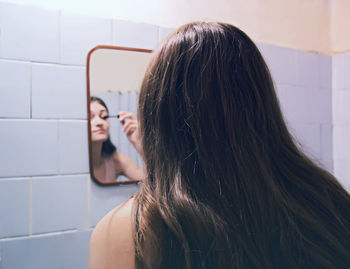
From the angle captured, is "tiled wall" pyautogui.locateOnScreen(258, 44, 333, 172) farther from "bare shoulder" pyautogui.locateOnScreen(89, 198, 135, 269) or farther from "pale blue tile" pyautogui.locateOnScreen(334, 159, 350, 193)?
"bare shoulder" pyautogui.locateOnScreen(89, 198, 135, 269)

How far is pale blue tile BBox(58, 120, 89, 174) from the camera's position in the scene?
983mm

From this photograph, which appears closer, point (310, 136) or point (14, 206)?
point (14, 206)

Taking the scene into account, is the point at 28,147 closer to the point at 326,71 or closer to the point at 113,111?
the point at 113,111

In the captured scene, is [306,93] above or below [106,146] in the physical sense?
above

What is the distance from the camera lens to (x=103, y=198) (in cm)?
105

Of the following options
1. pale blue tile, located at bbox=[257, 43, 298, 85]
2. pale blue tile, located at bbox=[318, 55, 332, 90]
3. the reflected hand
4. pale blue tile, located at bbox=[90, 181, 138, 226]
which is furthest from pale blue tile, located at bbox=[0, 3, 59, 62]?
pale blue tile, located at bbox=[318, 55, 332, 90]

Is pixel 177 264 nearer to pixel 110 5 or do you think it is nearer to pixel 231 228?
pixel 231 228

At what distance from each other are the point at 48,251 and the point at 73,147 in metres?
0.30

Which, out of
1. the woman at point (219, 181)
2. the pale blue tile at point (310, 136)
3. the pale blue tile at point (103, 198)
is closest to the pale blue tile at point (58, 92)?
the pale blue tile at point (103, 198)

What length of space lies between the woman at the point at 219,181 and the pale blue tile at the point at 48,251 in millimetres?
467

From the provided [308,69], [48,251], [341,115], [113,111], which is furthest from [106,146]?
[341,115]

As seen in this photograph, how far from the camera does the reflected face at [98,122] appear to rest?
103 centimetres

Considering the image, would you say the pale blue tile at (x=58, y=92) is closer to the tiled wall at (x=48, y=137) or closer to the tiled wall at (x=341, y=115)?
the tiled wall at (x=48, y=137)

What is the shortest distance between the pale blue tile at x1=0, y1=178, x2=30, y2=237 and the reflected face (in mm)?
232
